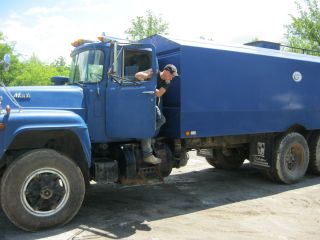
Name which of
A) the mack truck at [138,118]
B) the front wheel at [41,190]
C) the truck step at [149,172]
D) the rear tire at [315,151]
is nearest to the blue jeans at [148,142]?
the mack truck at [138,118]

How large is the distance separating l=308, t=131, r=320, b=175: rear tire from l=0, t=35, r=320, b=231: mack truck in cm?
2

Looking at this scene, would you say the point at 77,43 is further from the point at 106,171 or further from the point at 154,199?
the point at 154,199

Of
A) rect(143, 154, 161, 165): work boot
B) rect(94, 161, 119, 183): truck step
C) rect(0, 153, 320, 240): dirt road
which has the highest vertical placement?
rect(143, 154, 161, 165): work boot

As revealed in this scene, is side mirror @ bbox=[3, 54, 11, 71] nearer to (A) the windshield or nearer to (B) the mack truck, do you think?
(B) the mack truck

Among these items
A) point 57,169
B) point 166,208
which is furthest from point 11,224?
point 166,208

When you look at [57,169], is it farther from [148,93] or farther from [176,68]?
[176,68]

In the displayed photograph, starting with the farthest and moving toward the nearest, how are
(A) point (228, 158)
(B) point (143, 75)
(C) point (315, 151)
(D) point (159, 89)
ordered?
1. (A) point (228, 158)
2. (C) point (315, 151)
3. (D) point (159, 89)
4. (B) point (143, 75)

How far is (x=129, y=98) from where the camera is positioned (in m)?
6.27

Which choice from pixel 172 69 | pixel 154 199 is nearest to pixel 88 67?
pixel 172 69

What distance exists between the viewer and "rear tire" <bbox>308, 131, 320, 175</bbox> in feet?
30.7

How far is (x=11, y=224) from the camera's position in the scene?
566 centimetres

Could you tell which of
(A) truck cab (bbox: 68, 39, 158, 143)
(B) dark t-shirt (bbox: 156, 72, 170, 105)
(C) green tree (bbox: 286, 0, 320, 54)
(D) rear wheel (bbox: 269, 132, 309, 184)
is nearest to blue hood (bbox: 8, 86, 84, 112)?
(A) truck cab (bbox: 68, 39, 158, 143)

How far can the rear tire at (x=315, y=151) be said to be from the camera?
9.35 m

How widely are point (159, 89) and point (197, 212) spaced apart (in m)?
2.10
